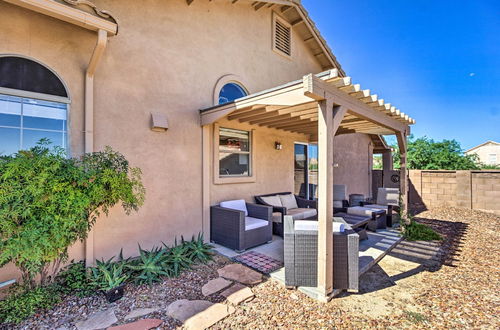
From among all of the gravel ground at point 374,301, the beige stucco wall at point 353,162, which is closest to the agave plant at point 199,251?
the gravel ground at point 374,301

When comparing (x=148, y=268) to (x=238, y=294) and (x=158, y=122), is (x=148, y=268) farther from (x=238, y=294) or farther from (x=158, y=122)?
(x=158, y=122)

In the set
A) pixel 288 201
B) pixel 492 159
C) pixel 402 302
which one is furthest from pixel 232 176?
pixel 492 159

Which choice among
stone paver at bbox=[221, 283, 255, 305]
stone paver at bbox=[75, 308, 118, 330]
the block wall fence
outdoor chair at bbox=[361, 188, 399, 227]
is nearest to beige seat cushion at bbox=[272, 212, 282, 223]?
stone paver at bbox=[221, 283, 255, 305]

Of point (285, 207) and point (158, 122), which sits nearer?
point (158, 122)

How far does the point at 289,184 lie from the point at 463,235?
4.93 m

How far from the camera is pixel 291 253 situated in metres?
3.64

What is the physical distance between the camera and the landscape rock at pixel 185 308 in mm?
3006

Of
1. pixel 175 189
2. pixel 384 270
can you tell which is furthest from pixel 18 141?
pixel 384 270

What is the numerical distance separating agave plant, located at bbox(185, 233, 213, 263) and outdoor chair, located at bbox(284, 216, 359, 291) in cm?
179

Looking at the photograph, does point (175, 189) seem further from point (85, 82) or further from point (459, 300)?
point (459, 300)

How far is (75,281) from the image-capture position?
3.67 meters

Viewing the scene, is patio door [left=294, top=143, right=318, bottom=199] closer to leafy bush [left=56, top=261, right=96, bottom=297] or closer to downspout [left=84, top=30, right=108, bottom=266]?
downspout [left=84, top=30, right=108, bottom=266]

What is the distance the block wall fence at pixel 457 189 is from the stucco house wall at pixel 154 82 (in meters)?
8.24

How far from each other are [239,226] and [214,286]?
1.44 m
